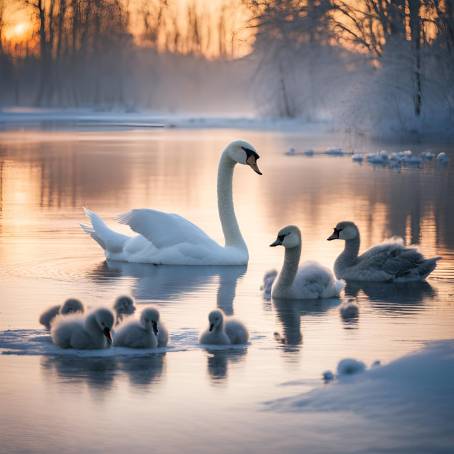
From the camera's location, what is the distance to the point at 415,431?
20.0 feet

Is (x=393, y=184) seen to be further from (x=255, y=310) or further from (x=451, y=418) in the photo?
(x=451, y=418)

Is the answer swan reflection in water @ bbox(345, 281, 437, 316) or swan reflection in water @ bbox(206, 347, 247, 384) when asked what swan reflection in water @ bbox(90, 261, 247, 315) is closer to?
swan reflection in water @ bbox(345, 281, 437, 316)

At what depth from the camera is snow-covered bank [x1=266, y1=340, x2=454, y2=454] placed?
19.6 feet

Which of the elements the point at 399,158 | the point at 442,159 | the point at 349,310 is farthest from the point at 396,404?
the point at 399,158

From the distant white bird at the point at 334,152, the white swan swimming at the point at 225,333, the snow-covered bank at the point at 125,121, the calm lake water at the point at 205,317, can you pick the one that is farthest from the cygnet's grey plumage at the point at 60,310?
the snow-covered bank at the point at 125,121

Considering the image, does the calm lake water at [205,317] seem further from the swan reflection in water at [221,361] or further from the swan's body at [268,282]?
the swan's body at [268,282]

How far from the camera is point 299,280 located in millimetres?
10086

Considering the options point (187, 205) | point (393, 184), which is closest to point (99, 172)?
point (393, 184)

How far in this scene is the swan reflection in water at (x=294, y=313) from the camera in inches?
328

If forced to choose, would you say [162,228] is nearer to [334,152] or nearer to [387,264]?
[387,264]

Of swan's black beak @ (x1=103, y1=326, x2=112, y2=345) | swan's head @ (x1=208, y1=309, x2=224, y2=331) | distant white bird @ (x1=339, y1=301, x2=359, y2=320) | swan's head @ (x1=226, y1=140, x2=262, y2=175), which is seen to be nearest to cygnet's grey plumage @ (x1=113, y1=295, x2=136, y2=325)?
swan's head @ (x1=208, y1=309, x2=224, y2=331)

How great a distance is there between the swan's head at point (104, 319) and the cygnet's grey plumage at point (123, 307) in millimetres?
1024

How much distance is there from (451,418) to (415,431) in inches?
10.4

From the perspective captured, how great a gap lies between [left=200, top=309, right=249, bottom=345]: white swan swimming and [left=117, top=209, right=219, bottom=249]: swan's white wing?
12.2ft
